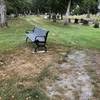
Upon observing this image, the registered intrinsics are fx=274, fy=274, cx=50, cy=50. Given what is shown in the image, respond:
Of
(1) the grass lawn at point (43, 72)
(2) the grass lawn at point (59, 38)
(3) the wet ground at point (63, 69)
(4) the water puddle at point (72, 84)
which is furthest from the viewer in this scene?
(2) the grass lawn at point (59, 38)

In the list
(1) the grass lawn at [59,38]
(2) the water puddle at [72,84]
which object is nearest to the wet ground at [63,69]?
(2) the water puddle at [72,84]

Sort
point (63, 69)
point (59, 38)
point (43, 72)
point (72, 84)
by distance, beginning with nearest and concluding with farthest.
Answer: point (72, 84)
point (43, 72)
point (63, 69)
point (59, 38)

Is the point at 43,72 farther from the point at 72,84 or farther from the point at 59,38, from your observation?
the point at 59,38

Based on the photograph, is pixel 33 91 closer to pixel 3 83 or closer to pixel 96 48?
pixel 3 83

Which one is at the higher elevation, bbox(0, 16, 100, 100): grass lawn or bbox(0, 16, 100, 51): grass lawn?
bbox(0, 16, 100, 100): grass lawn

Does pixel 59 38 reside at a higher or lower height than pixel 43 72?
lower

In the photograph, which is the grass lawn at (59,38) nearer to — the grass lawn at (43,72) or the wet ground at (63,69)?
the grass lawn at (43,72)

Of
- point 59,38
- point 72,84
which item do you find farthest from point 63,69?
point 59,38

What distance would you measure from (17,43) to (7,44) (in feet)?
2.04

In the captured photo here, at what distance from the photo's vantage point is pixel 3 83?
8664 mm

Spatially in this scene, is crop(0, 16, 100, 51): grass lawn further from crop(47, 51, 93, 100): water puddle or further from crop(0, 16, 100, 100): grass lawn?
crop(47, 51, 93, 100): water puddle

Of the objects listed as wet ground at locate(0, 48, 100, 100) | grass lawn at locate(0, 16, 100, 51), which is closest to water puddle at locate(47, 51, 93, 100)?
wet ground at locate(0, 48, 100, 100)

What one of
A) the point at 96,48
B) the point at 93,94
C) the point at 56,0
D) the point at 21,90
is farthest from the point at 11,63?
the point at 56,0

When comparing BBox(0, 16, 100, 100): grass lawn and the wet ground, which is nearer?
BBox(0, 16, 100, 100): grass lawn
